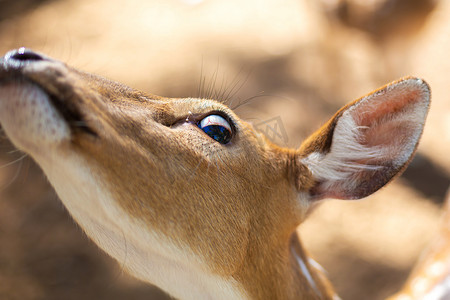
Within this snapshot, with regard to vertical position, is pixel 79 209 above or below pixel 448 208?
above

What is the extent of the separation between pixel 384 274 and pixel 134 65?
3503 millimetres

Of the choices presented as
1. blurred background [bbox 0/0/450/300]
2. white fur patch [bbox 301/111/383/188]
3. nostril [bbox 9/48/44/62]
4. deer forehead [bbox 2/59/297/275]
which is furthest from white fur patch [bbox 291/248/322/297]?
blurred background [bbox 0/0/450/300]

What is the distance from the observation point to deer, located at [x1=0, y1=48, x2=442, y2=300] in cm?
155

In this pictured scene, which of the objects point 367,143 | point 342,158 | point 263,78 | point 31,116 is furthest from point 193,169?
point 263,78

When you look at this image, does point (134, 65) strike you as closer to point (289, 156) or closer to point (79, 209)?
point (289, 156)

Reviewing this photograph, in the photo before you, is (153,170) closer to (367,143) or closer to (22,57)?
(22,57)

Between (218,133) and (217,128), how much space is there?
2 centimetres

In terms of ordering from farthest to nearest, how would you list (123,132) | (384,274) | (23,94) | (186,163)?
(384,274)
(186,163)
(123,132)
(23,94)

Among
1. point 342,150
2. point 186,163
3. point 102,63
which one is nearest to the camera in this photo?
point 186,163

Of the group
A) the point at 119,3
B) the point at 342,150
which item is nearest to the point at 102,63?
the point at 119,3

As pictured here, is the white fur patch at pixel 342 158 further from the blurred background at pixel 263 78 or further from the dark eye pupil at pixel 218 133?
the blurred background at pixel 263 78

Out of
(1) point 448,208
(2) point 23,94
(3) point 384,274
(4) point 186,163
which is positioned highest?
(2) point 23,94

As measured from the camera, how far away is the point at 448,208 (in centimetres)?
391

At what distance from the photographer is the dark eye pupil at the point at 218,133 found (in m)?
2.01
